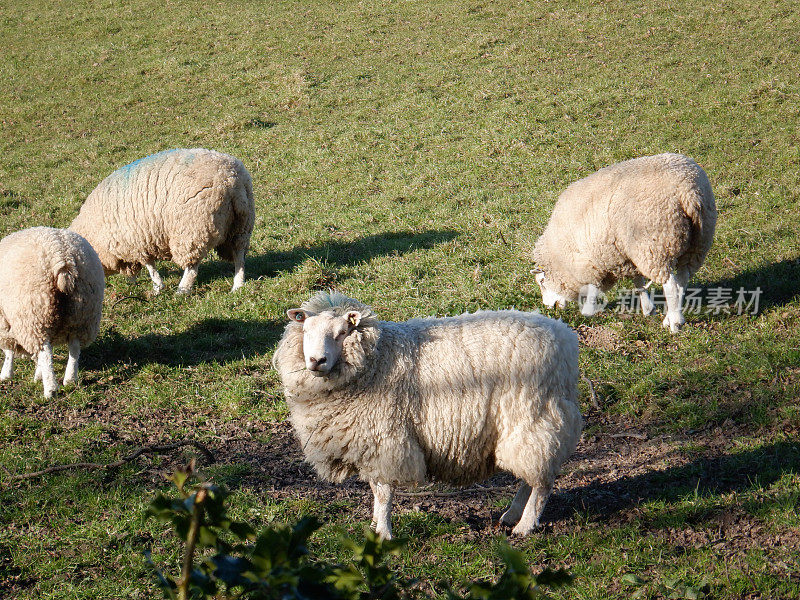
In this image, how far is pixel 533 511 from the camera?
163 inches

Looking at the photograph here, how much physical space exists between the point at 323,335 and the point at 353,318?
205mm

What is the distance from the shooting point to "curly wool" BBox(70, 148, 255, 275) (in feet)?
26.8

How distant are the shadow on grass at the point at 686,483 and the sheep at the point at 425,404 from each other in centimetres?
44

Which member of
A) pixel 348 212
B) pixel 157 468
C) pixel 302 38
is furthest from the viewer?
pixel 302 38

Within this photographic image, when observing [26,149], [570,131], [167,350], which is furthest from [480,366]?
[26,149]

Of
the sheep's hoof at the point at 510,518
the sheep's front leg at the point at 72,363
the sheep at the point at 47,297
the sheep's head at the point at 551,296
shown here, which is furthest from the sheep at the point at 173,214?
the sheep's hoof at the point at 510,518

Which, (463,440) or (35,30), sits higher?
(35,30)

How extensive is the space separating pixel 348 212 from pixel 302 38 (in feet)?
30.6

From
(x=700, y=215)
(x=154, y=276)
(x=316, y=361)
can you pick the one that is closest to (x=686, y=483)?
(x=316, y=361)

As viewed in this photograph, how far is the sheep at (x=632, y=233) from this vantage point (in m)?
6.65

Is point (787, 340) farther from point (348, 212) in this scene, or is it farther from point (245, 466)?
point (348, 212)

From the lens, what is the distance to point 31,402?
19.8 ft

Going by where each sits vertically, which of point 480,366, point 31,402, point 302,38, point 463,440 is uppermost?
point 302,38

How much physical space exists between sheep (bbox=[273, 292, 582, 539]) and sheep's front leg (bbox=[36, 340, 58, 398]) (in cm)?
292
